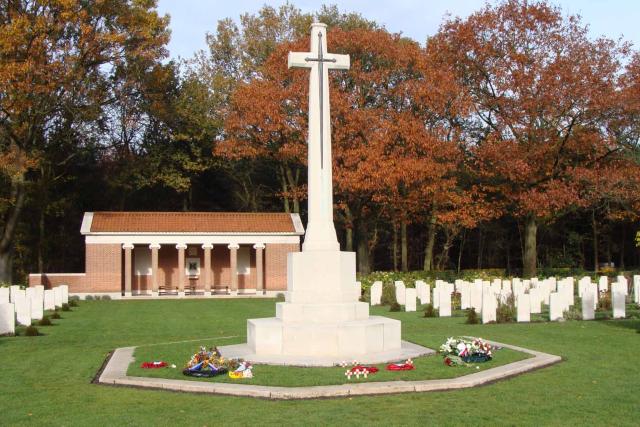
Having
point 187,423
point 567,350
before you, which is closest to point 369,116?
point 567,350

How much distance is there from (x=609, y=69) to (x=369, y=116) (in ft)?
36.7

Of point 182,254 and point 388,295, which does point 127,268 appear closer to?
point 182,254

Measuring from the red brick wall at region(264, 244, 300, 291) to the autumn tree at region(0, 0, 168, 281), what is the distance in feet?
35.9

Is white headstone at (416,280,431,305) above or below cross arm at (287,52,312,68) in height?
below

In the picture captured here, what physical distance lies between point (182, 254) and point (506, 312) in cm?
2102

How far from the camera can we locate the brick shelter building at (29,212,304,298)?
119 ft

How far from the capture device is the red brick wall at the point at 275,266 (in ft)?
125

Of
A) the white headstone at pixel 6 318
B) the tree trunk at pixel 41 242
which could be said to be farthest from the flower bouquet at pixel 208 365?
the tree trunk at pixel 41 242

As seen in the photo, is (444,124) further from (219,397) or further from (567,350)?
(219,397)

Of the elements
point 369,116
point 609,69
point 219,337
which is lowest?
point 219,337

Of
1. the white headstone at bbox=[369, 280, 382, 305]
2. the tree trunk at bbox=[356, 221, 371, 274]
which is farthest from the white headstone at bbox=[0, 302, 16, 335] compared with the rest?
the tree trunk at bbox=[356, 221, 371, 274]

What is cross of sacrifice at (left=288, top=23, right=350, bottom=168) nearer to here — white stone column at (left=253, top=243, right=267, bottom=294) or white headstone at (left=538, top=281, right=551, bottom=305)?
white headstone at (left=538, top=281, right=551, bottom=305)

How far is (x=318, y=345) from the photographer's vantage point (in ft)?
41.4

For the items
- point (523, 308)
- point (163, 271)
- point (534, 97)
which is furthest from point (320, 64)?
point (163, 271)
